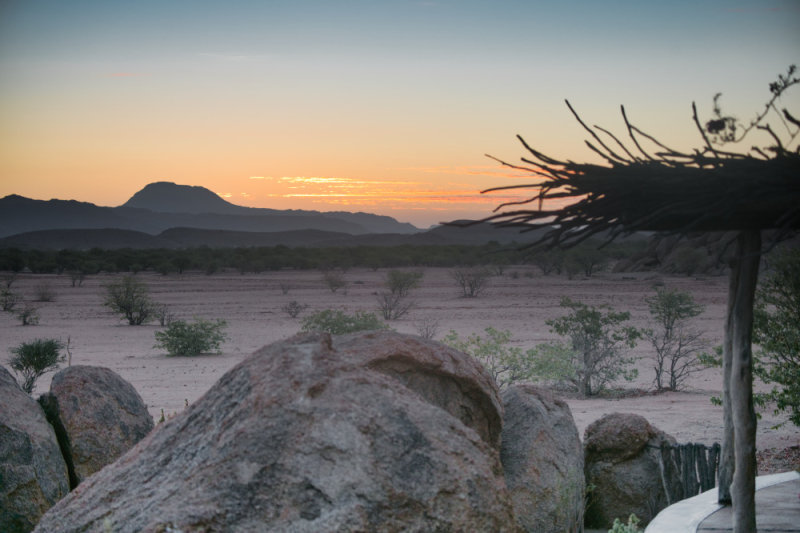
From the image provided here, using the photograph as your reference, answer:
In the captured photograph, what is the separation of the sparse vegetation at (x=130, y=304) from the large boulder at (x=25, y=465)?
840 inches

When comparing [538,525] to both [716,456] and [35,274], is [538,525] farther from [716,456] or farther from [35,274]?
[35,274]

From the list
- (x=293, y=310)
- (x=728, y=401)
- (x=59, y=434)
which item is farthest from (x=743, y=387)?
(x=293, y=310)

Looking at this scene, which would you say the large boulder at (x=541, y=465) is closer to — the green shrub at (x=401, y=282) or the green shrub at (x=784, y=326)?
the green shrub at (x=784, y=326)

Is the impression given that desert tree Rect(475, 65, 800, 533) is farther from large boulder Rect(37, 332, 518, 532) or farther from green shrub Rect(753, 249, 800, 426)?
green shrub Rect(753, 249, 800, 426)

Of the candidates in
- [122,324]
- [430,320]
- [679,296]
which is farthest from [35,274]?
[679,296]

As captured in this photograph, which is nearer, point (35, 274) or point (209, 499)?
point (209, 499)

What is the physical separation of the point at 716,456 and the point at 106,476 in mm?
5674

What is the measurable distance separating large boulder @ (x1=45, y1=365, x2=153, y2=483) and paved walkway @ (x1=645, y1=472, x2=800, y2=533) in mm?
4485

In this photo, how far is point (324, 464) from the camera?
9.04 ft

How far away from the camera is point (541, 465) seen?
6.19m

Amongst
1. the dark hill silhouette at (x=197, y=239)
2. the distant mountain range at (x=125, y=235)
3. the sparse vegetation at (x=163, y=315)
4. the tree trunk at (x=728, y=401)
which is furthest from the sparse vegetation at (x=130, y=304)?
the dark hill silhouette at (x=197, y=239)

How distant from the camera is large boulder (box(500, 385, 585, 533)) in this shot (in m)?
6.05

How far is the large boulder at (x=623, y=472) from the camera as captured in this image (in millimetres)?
7617

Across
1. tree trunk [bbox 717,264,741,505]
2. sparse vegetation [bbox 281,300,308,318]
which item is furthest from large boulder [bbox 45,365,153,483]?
sparse vegetation [bbox 281,300,308,318]
